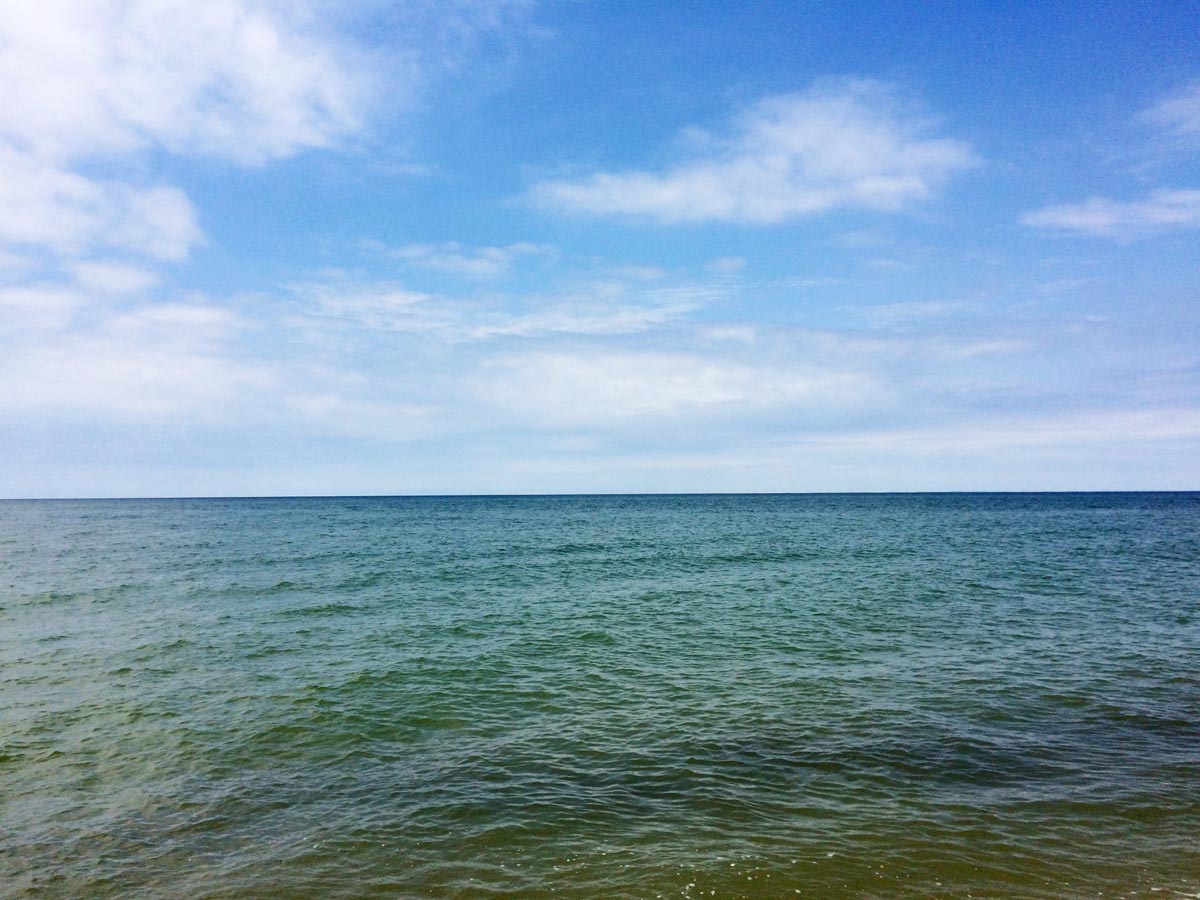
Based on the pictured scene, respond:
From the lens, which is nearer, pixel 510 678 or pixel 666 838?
pixel 666 838

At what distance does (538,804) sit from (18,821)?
8545mm

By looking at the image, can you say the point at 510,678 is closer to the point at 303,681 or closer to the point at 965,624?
the point at 303,681

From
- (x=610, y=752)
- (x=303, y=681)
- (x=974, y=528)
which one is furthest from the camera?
(x=974, y=528)

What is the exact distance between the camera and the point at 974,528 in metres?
90.1

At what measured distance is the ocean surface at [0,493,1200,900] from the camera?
10.2m

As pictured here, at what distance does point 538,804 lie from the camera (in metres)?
12.3

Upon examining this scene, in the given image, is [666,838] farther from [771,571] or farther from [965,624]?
[771,571]

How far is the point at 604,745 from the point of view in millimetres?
15047

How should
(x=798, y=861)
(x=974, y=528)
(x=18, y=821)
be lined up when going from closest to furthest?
(x=798, y=861), (x=18, y=821), (x=974, y=528)

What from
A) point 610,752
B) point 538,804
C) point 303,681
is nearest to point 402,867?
point 538,804

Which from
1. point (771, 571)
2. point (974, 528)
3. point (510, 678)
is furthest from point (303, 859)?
point (974, 528)

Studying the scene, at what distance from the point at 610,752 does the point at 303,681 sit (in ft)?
35.5

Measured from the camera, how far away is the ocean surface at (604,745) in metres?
10.2

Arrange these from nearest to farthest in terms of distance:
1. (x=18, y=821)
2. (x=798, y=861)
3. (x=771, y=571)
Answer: (x=798, y=861) → (x=18, y=821) → (x=771, y=571)
